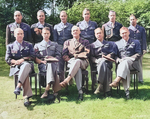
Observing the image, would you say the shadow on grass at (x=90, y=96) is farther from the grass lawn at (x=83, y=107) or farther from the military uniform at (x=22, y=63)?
the military uniform at (x=22, y=63)

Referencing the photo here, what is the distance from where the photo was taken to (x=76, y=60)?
4867 mm

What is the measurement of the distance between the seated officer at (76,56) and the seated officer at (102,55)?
216 millimetres

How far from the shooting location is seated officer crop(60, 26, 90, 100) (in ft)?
15.9

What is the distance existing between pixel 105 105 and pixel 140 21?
14228 mm

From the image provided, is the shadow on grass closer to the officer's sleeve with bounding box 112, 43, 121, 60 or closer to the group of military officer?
the group of military officer

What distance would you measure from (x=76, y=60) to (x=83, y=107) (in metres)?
1.06

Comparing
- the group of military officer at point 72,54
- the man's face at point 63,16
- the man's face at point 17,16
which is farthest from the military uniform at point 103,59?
the man's face at point 17,16

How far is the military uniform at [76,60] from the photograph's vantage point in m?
4.83

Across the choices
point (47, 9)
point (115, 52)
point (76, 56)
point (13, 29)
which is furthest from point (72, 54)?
point (47, 9)

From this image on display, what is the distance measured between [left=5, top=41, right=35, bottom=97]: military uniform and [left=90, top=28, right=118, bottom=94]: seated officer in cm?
145

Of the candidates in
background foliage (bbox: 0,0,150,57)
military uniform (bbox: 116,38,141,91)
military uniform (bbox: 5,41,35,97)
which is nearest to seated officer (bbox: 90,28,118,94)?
military uniform (bbox: 116,38,141,91)

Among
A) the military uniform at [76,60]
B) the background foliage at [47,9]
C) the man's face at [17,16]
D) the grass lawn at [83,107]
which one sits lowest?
the grass lawn at [83,107]

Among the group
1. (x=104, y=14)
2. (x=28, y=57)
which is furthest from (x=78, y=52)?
(x=104, y=14)

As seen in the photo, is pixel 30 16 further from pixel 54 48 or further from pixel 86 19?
pixel 54 48
